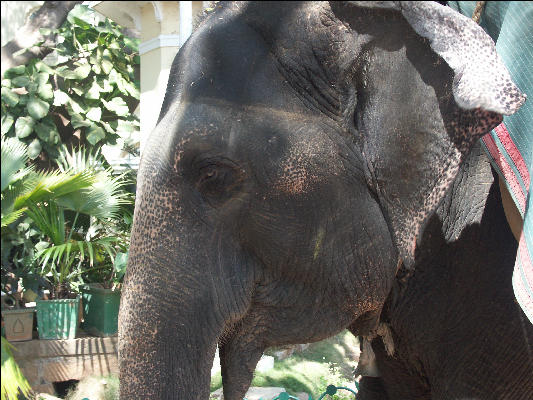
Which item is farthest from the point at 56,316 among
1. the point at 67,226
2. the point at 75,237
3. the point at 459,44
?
the point at 459,44

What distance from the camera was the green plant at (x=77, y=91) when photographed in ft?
20.5

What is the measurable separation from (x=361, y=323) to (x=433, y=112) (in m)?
0.60

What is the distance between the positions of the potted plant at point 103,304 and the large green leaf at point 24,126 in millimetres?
1423

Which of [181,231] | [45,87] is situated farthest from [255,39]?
[45,87]

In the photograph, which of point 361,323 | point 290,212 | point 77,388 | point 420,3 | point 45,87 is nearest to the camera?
point 420,3

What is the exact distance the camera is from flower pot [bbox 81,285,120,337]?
5.64m

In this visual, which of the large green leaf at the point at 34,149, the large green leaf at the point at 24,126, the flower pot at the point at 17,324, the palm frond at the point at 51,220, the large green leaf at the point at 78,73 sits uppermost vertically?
the large green leaf at the point at 78,73

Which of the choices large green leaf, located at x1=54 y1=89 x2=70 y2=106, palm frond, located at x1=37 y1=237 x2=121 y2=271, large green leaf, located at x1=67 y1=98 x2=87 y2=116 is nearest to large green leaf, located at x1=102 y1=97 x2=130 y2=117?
large green leaf, located at x1=67 y1=98 x2=87 y2=116

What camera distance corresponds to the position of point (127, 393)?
141 cm

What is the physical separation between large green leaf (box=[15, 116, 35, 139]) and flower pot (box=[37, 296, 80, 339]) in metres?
1.54

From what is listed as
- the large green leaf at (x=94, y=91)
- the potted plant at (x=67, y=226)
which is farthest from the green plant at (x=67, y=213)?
the large green leaf at (x=94, y=91)

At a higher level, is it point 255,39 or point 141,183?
point 255,39

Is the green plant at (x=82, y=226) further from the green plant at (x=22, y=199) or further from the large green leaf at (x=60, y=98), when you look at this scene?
the large green leaf at (x=60, y=98)

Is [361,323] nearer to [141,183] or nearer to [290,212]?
[290,212]
